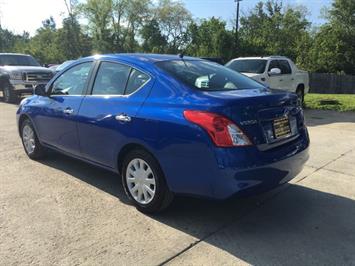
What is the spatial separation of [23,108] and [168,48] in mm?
59226

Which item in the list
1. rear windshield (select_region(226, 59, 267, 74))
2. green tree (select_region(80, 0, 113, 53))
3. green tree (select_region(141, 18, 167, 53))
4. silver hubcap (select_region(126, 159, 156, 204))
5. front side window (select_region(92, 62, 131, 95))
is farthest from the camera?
green tree (select_region(80, 0, 113, 53))

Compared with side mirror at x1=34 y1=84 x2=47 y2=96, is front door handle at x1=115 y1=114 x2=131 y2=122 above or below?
below

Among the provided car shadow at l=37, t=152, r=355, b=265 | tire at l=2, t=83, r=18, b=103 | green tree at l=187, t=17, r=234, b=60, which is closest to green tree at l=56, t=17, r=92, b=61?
green tree at l=187, t=17, r=234, b=60

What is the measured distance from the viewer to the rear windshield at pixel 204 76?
4.46 metres

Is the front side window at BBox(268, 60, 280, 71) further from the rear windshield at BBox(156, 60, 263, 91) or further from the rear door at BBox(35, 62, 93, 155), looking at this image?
the rear door at BBox(35, 62, 93, 155)

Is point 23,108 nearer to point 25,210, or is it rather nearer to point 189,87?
point 25,210

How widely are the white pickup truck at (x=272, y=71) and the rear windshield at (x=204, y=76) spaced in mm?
6907

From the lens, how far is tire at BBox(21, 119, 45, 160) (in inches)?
258

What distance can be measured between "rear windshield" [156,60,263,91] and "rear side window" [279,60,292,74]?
876cm

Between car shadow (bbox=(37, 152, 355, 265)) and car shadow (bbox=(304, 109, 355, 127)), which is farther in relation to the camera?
car shadow (bbox=(304, 109, 355, 127))

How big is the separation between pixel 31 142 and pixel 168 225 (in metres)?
3.36

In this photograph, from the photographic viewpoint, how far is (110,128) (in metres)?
4.70

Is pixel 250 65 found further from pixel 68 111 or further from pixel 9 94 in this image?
pixel 9 94

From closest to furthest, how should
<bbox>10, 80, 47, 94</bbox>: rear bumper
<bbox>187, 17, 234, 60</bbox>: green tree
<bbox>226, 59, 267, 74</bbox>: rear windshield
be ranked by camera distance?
1. <bbox>226, 59, 267, 74</bbox>: rear windshield
2. <bbox>10, 80, 47, 94</bbox>: rear bumper
3. <bbox>187, 17, 234, 60</bbox>: green tree
